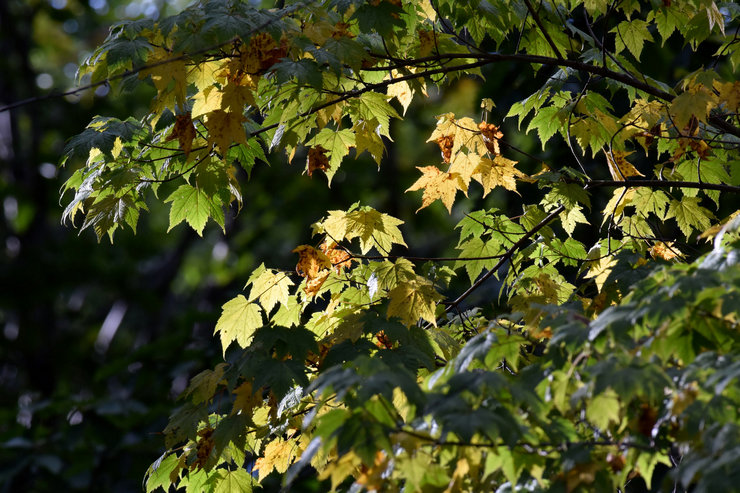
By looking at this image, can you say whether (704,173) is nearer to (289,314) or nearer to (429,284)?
(429,284)

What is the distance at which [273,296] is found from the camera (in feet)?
10.4

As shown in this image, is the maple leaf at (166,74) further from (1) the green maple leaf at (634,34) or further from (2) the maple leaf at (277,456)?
(1) the green maple leaf at (634,34)

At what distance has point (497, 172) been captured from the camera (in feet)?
11.1

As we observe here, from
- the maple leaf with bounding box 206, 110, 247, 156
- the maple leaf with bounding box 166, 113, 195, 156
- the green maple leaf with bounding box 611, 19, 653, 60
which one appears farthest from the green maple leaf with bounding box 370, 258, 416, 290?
the green maple leaf with bounding box 611, 19, 653, 60

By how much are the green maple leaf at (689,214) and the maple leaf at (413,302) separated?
1408 millimetres

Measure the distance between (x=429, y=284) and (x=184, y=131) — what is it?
1.15m

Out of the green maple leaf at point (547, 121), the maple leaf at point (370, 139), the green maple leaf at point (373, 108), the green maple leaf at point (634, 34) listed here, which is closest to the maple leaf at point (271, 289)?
the maple leaf at point (370, 139)

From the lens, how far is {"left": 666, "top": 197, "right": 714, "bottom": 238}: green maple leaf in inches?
140

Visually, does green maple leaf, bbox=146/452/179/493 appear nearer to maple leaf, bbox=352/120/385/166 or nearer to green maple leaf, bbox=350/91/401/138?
maple leaf, bbox=352/120/385/166

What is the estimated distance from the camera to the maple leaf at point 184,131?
3.01 metres

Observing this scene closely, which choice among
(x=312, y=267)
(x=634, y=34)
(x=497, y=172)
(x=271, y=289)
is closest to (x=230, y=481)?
(x=271, y=289)

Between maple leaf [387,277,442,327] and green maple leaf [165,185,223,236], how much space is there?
90 cm

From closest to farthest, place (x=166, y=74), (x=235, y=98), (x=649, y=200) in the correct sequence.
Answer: (x=166, y=74) < (x=235, y=98) < (x=649, y=200)

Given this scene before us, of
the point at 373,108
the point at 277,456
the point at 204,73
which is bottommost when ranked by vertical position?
the point at 277,456
